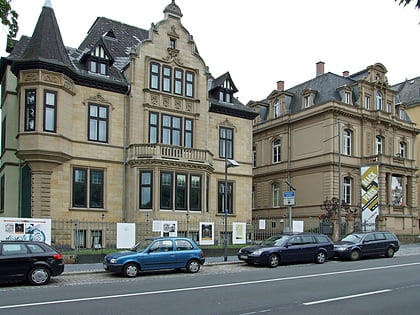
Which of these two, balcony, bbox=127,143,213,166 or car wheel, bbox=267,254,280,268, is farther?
balcony, bbox=127,143,213,166

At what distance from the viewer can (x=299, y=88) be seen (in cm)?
5019

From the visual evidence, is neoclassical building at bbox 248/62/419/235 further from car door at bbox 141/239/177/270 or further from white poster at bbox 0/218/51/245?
white poster at bbox 0/218/51/245

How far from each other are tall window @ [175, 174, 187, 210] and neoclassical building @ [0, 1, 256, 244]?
0.06 metres

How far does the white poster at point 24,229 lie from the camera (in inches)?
798

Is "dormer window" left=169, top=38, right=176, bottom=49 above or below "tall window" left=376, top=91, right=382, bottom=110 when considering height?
above

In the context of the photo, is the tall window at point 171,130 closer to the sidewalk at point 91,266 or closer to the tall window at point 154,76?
the tall window at point 154,76

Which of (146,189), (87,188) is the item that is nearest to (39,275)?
(87,188)

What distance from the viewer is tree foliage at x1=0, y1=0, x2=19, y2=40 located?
13227 mm

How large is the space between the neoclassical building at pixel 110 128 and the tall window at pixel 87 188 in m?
0.06

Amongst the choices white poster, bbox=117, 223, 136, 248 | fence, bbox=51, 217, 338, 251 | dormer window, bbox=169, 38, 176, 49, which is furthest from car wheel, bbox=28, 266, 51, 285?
dormer window, bbox=169, 38, 176, 49

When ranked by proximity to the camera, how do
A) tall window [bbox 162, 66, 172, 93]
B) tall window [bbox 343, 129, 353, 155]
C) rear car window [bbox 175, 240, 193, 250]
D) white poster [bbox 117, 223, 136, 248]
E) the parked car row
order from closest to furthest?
1. the parked car row
2. rear car window [bbox 175, 240, 193, 250]
3. white poster [bbox 117, 223, 136, 248]
4. tall window [bbox 162, 66, 172, 93]
5. tall window [bbox 343, 129, 353, 155]

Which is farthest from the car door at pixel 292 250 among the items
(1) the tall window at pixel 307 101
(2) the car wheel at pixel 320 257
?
(1) the tall window at pixel 307 101

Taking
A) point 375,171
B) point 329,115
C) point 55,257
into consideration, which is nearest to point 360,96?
point 329,115

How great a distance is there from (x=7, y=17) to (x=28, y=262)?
7.49 m
